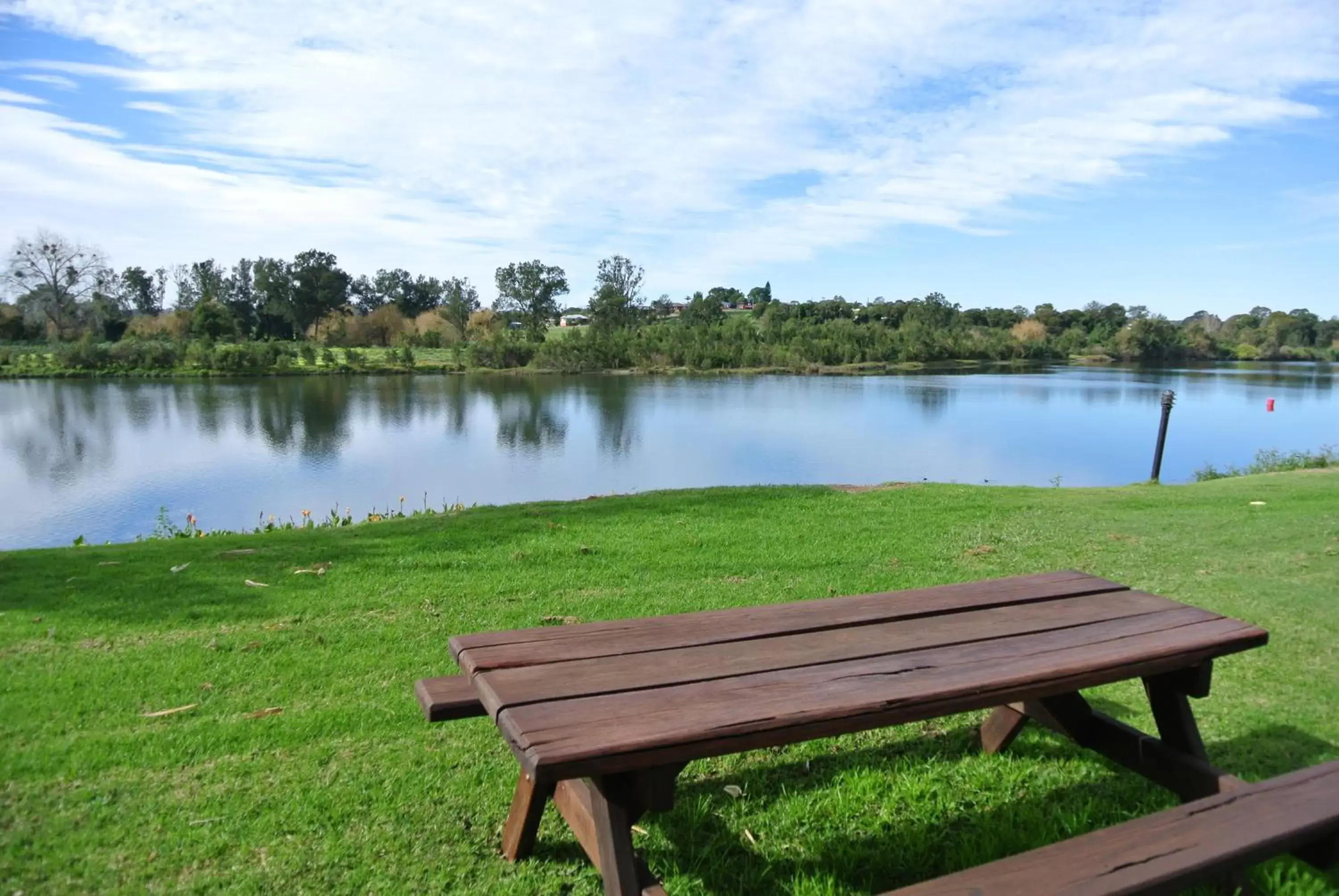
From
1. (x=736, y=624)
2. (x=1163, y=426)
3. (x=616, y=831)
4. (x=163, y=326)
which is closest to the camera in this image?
(x=616, y=831)

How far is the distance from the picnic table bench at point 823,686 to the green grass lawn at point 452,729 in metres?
0.27

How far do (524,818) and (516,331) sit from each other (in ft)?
213

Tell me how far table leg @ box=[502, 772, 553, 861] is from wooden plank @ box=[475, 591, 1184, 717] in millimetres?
408

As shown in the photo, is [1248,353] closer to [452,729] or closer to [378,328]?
[378,328]

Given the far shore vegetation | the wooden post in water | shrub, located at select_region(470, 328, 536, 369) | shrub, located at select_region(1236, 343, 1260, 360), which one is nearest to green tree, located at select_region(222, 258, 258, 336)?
the far shore vegetation

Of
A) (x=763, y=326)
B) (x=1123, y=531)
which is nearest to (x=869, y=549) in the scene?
(x=1123, y=531)

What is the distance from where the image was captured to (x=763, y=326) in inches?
2687

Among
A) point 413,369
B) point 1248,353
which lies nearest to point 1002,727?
point 413,369

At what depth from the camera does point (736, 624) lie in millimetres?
2248

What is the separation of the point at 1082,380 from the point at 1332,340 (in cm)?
4391

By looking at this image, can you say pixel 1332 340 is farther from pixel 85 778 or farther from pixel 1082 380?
pixel 85 778

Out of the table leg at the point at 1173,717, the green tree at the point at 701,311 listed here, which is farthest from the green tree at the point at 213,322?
the table leg at the point at 1173,717

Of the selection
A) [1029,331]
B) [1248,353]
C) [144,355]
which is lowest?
[144,355]

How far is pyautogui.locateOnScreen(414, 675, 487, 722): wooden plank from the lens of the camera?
7.06ft
